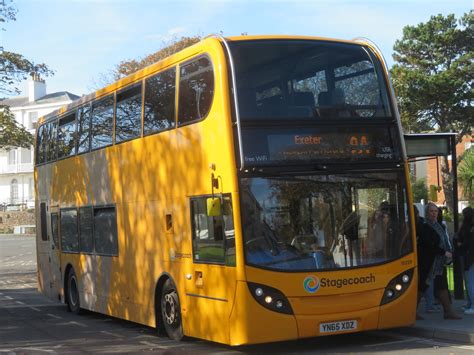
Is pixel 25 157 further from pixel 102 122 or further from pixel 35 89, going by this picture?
pixel 102 122

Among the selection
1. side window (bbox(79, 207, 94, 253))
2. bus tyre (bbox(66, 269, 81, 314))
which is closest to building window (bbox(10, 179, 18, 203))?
bus tyre (bbox(66, 269, 81, 314))

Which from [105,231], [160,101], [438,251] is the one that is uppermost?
[160,101]

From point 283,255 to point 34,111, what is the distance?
77.2 metres

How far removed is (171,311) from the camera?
1138 cm

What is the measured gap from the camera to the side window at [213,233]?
9383 millimetres

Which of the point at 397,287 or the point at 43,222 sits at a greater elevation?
the point at 43,222

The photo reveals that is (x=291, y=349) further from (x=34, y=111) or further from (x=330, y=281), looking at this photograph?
(x=34, y=111)

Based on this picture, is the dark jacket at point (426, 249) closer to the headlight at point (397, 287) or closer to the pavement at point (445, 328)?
the pavement at point (445, 328)

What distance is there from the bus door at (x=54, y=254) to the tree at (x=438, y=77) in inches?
897

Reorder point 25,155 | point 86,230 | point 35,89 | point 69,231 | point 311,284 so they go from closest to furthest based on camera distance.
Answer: point 311,284 → point 86,230 → point 69,231 → point 35,89 → point 25,155

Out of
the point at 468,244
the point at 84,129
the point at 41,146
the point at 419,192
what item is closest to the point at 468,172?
the point at 419,192

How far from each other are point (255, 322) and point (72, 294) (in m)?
8.81

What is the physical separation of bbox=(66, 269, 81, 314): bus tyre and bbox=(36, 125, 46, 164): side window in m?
3.24

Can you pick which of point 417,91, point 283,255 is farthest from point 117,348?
point 417,91
